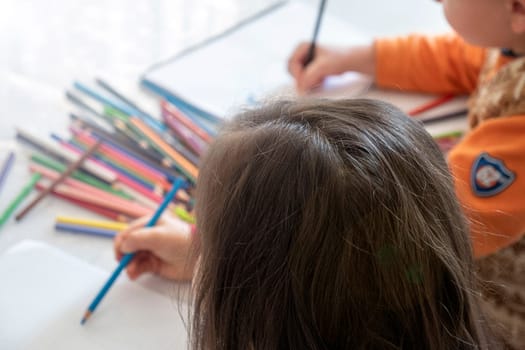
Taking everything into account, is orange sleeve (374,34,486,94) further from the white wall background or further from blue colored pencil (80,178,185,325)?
blue colored pencil (80,178,185,325)

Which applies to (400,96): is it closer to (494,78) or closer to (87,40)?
(494,78)

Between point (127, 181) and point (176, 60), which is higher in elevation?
point (176, 60)

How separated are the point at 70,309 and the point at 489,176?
36cm

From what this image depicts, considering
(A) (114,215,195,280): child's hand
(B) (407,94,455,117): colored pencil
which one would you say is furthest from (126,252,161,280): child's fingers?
(B) (407,94,455,117): colored pencil

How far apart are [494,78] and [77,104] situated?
1.47 feet

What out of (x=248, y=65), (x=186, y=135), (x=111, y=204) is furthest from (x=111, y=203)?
(x=248, y=65)

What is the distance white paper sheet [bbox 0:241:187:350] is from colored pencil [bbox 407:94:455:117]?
1.18 ft

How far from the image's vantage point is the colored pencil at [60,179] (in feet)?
1.87

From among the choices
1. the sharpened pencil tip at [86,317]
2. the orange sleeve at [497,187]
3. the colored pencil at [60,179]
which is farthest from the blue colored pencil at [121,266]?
the orange sleeve at [497,187]

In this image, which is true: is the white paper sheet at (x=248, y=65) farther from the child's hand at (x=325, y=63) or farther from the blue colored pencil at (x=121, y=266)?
the blue colored pencil at (x=121, y=266)

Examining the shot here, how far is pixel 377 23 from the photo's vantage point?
36.6 inches

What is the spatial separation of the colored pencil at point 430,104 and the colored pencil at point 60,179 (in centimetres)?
35

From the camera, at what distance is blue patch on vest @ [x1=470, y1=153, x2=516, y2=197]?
0.49 meters

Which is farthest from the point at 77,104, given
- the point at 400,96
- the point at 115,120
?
the point at 400,96
